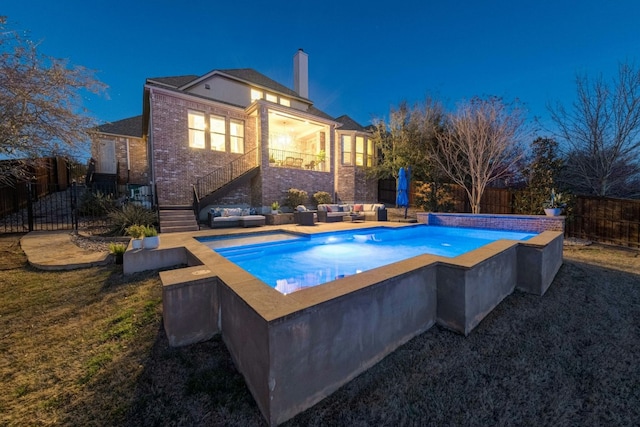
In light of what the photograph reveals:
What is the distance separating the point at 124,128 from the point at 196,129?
9.19 m

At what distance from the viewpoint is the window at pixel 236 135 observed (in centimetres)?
1301

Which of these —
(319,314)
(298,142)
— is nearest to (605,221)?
(319,314)

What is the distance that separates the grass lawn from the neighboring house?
15.2 meters

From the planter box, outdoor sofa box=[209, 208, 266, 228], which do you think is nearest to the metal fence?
outdoor sofa box=[209, 208, 266, 228]

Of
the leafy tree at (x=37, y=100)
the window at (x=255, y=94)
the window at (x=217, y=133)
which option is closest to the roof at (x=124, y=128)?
the window at (x=255, y=94)

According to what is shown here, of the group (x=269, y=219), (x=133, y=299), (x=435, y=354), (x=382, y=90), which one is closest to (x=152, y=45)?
(x=382, y=90)

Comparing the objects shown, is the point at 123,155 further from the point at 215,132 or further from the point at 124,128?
the point at 215,132

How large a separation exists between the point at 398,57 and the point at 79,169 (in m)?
40.5

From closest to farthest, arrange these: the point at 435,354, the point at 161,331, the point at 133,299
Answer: the point at 435,354 < the point at 161,331 < the point at 133,299

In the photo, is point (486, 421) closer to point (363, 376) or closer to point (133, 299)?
point (363, 376)

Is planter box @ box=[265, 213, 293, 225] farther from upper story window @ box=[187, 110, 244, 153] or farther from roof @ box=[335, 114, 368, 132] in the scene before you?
roof @ box=[335, 114, 368, 132]

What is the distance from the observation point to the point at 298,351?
6.79 ft

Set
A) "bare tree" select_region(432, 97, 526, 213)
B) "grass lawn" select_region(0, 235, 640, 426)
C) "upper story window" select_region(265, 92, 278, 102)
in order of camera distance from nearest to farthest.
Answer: "grass lawn" select_region(0, 235, 640, 426)
"bare tree" select_region(432, 97, 526, 213)
"upper story window" select_region(265, 92, 278, 102)

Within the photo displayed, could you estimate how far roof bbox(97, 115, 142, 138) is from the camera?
663 inches
